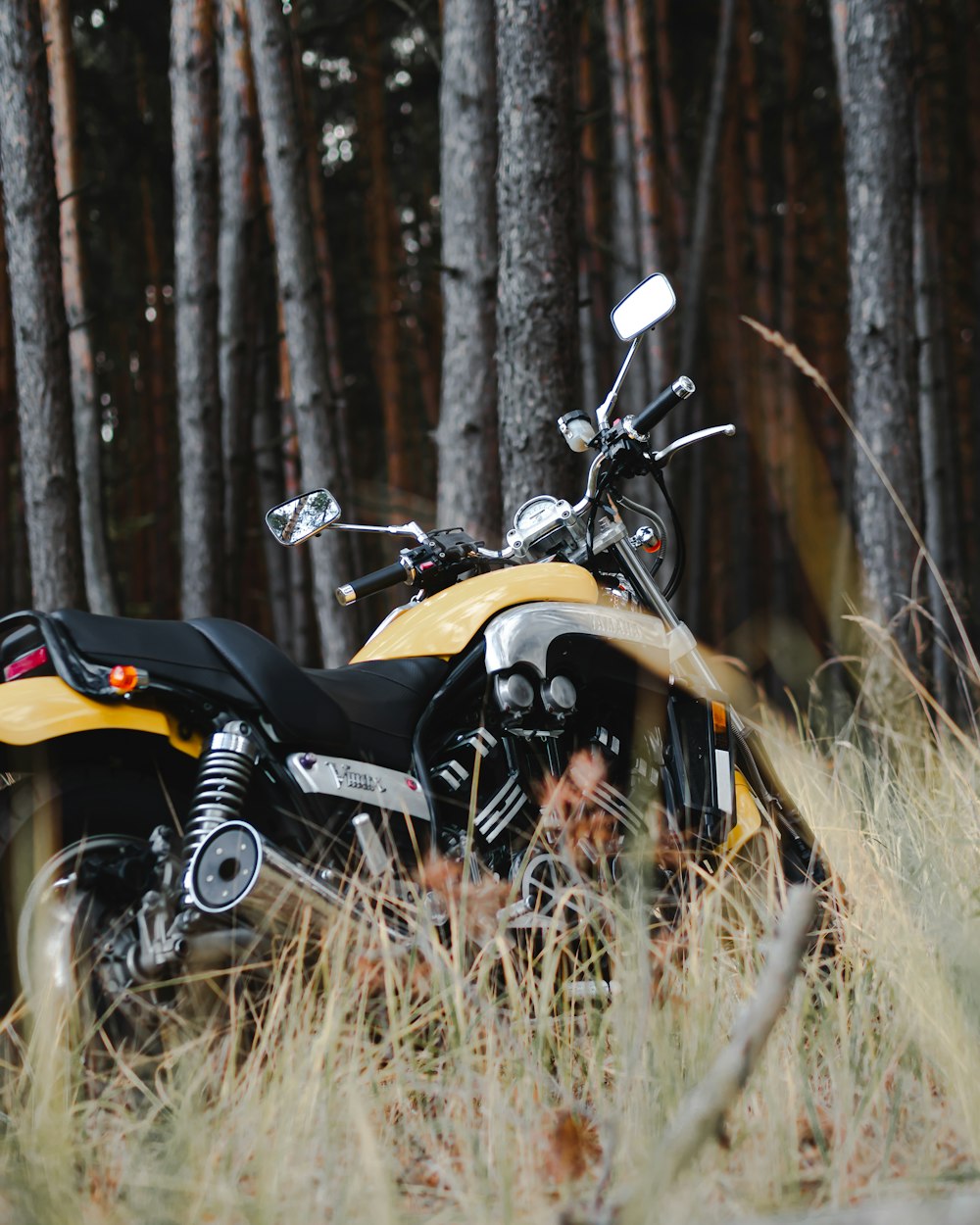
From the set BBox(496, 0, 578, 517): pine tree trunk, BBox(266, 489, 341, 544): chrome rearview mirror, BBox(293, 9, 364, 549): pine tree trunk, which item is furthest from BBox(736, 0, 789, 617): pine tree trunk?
BBox(266, 489, 341, 544): chrome rearview mirror

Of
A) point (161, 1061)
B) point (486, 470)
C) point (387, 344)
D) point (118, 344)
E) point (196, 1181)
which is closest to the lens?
point (196, 1181)

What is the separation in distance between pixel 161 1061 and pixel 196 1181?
401 mm

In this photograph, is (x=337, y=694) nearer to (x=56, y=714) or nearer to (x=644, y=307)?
(x=56, y=714)

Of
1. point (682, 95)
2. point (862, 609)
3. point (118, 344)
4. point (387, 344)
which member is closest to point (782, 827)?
point (862, 609)

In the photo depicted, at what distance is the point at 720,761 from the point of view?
2.70 m

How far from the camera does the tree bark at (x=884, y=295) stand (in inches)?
173

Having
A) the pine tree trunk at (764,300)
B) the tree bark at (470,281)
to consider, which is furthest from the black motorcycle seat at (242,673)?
Result: the pine tree trunk at (764,300)

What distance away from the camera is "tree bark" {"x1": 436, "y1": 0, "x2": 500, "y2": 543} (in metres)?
4.46

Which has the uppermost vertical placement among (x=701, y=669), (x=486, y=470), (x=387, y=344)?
(x=387, y=344)

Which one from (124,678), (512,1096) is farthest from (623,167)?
(512,1096)

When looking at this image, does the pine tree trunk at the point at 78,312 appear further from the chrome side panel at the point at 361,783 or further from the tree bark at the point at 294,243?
the chrome side panel at the point at 361,783

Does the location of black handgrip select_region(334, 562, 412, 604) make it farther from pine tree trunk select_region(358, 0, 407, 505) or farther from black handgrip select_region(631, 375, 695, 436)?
pine tree trunk select_region(358, 0, 407, 505)

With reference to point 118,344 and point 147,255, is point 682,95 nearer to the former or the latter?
point 147,255

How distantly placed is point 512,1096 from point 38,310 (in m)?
4.32
